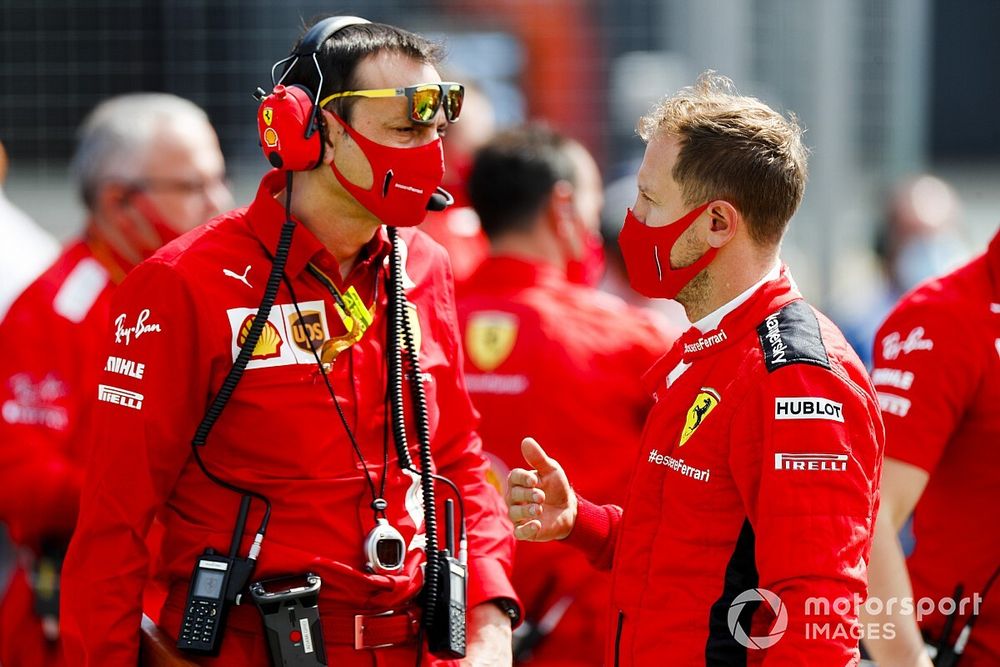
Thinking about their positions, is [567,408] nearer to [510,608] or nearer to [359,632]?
[510,608]

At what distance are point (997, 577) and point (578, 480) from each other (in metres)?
1.34

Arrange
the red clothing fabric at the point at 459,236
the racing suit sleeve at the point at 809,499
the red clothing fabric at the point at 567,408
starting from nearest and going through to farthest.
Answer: the racing suit sleeve at the point at 809,499, the red clothing fabric at the point at 567,408, the red clothing fabric at the point at 459,236

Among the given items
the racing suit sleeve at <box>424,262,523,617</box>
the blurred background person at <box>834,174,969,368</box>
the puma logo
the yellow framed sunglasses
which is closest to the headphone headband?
the yellow framed sunglasses

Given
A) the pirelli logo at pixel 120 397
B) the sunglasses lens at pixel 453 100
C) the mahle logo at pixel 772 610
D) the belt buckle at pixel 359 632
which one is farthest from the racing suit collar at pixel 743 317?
the pirelli logo at pixel 120 397

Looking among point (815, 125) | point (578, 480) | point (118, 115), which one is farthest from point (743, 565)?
point (815, 125)

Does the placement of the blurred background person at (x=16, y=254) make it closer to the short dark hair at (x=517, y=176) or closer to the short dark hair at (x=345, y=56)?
the short dark hair at (x=517, y=176)

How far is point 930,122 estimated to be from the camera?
16328mm

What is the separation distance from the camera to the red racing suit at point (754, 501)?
231cm

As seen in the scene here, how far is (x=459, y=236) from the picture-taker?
614cm

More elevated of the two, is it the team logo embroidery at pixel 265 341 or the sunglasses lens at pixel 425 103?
the sunglasses lens at pixel 425 103

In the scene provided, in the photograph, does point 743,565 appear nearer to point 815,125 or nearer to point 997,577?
point 997,577

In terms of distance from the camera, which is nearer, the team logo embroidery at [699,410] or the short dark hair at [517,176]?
the team logo embroidery at [699,410]

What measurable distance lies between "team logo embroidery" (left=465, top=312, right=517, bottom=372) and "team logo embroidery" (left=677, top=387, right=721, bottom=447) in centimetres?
172

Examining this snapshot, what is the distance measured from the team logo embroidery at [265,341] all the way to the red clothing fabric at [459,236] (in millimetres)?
3086
